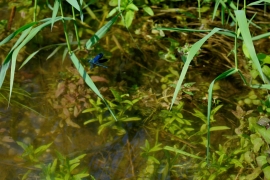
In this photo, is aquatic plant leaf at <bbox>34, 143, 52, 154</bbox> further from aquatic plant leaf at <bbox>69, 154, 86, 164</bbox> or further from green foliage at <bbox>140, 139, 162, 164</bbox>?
green foliage at <bbox>140, 139, 162, 164</bbox>

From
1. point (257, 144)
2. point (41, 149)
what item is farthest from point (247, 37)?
point (41, 149)

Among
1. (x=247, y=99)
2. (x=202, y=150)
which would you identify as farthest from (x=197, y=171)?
(x=247, y=99)

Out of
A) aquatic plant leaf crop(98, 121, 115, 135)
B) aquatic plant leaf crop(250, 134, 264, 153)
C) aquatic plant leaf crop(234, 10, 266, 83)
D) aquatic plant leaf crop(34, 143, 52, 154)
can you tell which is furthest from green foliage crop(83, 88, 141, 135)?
aquatic plant leaf crop(234, 10, 266, 83)

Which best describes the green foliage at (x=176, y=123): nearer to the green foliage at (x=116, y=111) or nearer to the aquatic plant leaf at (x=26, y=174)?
the green foliage at (x=116, y=111)

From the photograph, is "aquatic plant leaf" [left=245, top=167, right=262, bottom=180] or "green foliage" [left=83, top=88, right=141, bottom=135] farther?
"green foliage" [left=83, top=88, right=141, bottom=135]

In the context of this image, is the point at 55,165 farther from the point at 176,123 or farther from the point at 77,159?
the point at 176,123

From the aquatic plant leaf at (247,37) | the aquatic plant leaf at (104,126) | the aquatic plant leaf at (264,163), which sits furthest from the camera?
the aquatic plant leaf at (104,126)

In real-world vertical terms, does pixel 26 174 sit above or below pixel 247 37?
below

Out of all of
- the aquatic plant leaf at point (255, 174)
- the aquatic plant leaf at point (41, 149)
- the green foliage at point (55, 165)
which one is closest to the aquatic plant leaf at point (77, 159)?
the green foliage at point (55, 165)

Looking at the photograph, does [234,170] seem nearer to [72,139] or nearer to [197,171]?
[197,171]

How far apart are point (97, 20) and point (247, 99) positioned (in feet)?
3.57

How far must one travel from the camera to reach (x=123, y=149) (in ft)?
7.13

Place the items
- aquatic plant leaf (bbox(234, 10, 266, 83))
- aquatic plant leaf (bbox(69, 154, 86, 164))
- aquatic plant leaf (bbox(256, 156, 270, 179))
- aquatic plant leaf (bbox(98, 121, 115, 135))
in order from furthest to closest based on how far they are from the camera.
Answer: aquatic plant leaf (bbox(98, 121, 115, 135)) < aquatic plant leaf (bbox(69, 154, 86, 164)) < aquatic plant leaf (bbox(256, 156, 270, 179)) < aquatic plant leaf (bbox(234, 10, 266, 83))

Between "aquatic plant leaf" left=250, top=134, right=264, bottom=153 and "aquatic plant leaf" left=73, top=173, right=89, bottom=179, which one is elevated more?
"aquatic plant leaf" left=250, top=134, right=264, bottom=153
